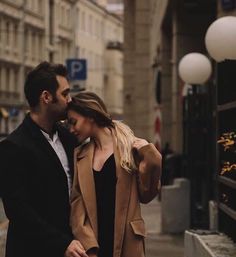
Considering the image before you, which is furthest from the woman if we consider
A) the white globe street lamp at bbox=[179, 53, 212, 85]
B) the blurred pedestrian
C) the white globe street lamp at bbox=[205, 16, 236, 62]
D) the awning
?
the awning

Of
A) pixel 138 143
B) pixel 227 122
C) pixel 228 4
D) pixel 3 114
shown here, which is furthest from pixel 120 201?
pixel 3 114

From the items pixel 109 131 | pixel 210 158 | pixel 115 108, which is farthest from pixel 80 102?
pixel 115 108

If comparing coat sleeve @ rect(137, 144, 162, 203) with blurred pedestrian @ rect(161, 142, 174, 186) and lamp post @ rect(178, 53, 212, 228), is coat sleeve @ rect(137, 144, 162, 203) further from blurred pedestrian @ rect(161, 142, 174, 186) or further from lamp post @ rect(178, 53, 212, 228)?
blurred pedestrian @ rect(161, 142, 174, 186)

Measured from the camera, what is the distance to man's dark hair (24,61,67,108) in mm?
4258

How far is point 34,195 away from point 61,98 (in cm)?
46

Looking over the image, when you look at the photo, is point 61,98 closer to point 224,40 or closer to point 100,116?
point 100,116

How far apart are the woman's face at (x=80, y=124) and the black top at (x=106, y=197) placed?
17cm

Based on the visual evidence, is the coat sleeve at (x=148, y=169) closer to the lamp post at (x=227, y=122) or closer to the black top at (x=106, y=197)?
the black top at (x=106, y=197)

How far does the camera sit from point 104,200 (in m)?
4.25

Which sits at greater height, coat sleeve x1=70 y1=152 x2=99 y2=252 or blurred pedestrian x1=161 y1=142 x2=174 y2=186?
coat sleeve x1=70 y1=152 x2=99 y2=252

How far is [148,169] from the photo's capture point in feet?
13.8

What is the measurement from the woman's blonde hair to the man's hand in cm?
40

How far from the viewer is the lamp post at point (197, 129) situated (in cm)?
1314

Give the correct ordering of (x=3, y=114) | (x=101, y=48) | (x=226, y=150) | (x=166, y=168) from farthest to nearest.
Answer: (x=101, y=48), (x=3, y=114), (x=166, y=168), (x=226, y=150)
